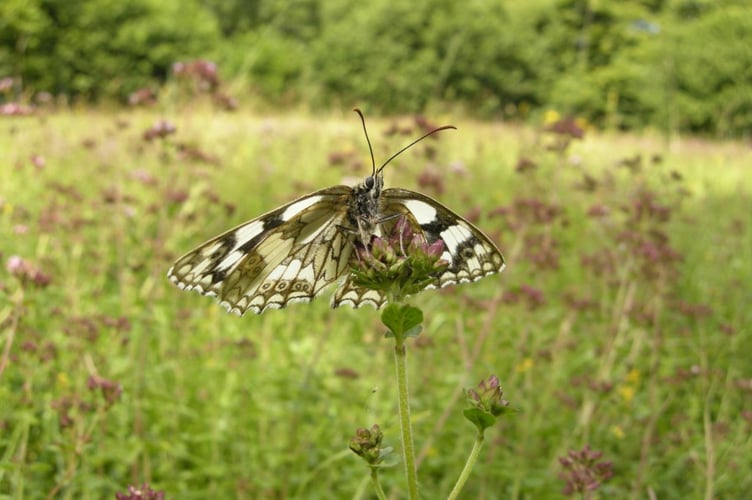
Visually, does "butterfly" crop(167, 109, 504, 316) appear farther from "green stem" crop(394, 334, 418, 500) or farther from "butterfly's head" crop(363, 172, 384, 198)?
"green stem" crop(394, 334, 418, 500)

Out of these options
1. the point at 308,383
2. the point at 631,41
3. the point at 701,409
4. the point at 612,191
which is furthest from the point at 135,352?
the point at 631,41

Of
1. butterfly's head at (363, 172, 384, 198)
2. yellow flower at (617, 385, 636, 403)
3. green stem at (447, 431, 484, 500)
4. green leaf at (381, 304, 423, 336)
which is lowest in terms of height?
yellow flower at (617, 385, 636, 403)

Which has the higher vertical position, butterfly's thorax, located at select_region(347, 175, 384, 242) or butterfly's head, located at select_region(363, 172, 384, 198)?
butterfly's head, located at select_region(363, 172, 384, 198)

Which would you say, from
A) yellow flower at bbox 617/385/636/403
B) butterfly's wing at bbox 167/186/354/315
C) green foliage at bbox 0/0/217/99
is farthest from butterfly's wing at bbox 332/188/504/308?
green foliage at bbox 0/0/217/99

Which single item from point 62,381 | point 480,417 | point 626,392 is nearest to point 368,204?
point 480,417

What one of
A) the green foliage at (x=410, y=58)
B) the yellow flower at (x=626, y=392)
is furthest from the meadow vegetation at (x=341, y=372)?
the green foliage at (x=410, y=58)

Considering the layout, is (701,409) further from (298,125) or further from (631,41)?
(631,41)

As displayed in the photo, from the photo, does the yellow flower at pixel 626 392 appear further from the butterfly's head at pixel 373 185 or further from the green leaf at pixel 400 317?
the green leaf at pixel 400 317
